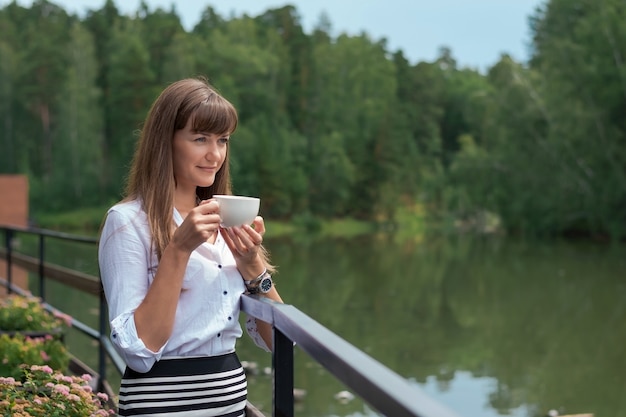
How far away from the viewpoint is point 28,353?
3.66 meters

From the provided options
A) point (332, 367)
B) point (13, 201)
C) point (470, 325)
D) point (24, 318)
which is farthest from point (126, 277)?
point (13, 201)

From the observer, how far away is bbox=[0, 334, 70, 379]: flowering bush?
355 cm

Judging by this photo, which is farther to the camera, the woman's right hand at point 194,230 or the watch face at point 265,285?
the watch face at point 265,285

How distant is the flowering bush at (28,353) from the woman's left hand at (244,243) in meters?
1.72

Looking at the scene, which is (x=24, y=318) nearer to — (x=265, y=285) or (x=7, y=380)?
(x=7, y=380)

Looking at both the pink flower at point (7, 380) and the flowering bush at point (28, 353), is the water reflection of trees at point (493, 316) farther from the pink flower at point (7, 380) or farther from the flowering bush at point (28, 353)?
the pink flower at point (7, 380)

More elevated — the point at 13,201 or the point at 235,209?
the point at 235,209

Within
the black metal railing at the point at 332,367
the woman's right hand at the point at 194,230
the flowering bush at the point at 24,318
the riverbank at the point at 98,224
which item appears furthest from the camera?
Result: the riverbank at the point at 98,224

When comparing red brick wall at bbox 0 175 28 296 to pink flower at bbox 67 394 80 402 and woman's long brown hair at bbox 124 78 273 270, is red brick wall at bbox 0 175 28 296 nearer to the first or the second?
pink flower at bbox 67 394 80 402

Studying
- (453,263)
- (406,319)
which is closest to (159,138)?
(406,319)

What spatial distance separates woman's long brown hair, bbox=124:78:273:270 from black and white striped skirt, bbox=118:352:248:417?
0.24 meters

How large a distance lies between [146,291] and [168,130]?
303 millimetres

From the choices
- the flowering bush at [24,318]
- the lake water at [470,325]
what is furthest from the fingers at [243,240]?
the flowering bush at [24,318]

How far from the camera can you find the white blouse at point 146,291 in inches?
65.1
